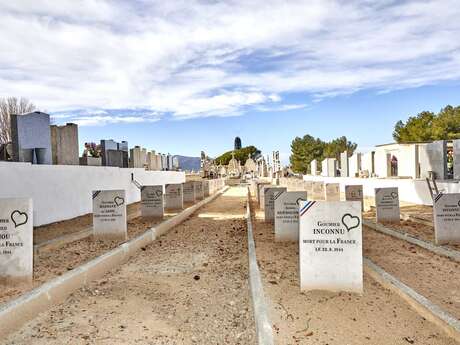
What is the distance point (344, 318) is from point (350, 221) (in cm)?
122

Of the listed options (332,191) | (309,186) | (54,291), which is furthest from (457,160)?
(54,291)

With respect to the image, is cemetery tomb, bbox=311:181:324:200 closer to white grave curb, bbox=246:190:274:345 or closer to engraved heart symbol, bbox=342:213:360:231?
white grave curb, bbox=246:190:274:345

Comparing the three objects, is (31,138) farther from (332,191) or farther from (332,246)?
(332,191)

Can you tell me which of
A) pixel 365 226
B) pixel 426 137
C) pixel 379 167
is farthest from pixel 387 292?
pixel 426 137

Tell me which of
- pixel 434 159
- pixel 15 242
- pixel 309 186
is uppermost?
pixel 434 159

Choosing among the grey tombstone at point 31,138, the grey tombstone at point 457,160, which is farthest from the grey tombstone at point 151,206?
the grey tombstone at point 457,160

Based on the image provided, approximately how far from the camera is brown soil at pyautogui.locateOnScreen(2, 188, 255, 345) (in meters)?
4.35

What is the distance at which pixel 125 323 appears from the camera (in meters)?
4.71

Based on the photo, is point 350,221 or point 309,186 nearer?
point 350,221

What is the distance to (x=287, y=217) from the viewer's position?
30.4 ft

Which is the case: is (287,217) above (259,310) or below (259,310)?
above

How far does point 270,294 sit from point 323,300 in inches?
26.4

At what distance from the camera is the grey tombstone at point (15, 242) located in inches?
239

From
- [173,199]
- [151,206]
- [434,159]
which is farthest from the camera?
[434,159]
